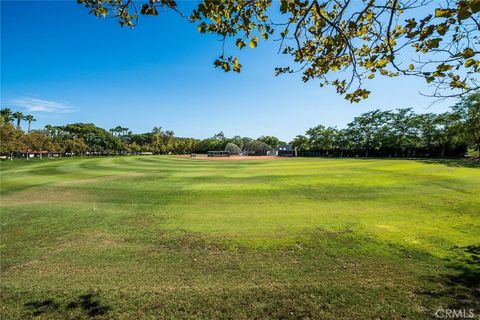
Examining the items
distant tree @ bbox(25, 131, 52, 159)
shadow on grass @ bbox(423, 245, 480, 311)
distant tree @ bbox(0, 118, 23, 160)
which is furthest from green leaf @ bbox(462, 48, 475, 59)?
distant tree @ bbox(25, 131, 52, 159)

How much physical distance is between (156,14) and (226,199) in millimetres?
11623

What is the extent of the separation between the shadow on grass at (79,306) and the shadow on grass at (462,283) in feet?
20.7

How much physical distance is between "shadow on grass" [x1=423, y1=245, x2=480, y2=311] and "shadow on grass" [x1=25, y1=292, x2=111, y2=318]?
631cm

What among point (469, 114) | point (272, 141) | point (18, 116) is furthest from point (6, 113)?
point (469, 114)

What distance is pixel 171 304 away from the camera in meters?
5.12

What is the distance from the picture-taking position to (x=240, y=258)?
7.27 m

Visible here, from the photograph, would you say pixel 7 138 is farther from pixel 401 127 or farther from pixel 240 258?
pixel 401 127

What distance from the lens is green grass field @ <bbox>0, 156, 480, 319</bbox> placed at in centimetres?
508

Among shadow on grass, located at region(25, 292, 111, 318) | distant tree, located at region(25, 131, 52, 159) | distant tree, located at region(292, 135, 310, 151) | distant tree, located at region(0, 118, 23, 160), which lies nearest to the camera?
shadow on grass, located at region(25, 292, 111, 318)

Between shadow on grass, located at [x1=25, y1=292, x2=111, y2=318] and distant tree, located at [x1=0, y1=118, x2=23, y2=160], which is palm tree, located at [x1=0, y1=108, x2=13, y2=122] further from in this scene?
shadow on grass, located at [x1=25, y1=292, x2=111, y2=318]

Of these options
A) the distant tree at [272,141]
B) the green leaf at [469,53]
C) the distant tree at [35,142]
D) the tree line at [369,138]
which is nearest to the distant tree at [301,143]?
the tree line at [369,138]

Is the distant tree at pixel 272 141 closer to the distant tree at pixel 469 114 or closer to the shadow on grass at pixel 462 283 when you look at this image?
the distant tree at pixel 469 114

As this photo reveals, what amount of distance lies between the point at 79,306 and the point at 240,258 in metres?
3.73

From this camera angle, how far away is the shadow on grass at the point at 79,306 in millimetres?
4930
